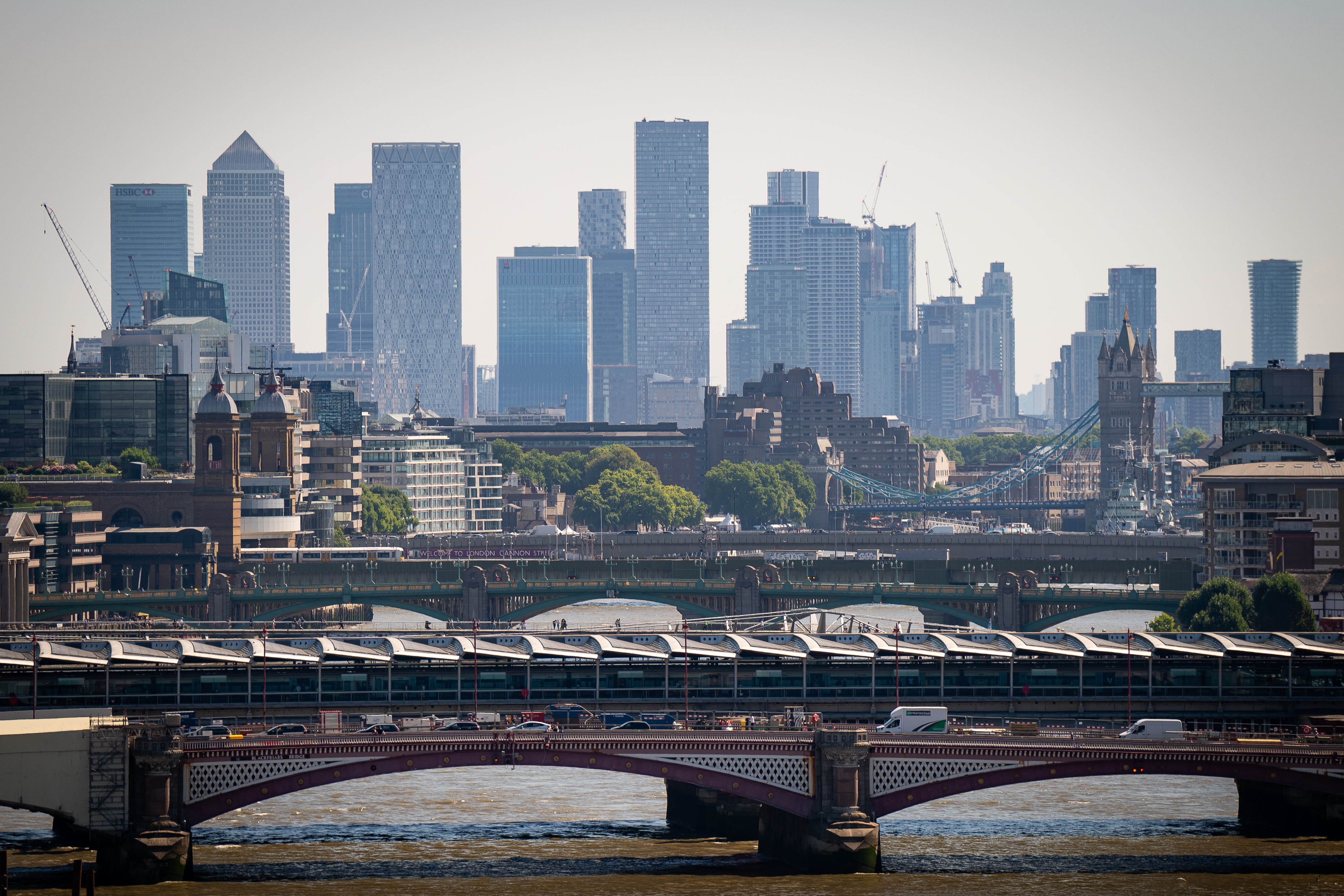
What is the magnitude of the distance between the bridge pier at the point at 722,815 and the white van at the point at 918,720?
5726 mm

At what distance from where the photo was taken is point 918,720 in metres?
82.8

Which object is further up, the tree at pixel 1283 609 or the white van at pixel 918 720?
the tree at pixel 1283 609

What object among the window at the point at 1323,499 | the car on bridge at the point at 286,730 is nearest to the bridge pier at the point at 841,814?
the car on bridge at the point at 286,730

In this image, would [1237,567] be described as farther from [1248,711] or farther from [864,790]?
[864,790]

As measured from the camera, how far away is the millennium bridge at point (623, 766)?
71.1 m

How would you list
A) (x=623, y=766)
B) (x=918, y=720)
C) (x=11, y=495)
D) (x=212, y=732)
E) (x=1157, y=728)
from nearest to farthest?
1. (x=623, y=766)
2. (x=212, y=732)
3. (x=1157, y=728)
4. (x=918, y=720)
5. (x=11, y=495)

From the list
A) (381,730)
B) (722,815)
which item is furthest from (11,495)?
(722,815)

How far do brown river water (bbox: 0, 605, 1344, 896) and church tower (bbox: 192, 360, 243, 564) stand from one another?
281 feet

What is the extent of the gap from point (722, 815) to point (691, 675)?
1350 centimetres

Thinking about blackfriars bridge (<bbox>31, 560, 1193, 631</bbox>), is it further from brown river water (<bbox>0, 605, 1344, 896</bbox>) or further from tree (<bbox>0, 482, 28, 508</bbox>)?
brown river water (<bbox>0, 605, 1344, 896</bbox>)

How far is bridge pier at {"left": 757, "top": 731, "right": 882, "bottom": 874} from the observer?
72.6m

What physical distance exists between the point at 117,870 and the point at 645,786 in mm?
28265

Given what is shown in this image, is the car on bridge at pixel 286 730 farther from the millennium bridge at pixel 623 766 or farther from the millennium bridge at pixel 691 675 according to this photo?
the millennium bridge at pixel 623 766

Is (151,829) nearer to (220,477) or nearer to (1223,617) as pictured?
(1223,617)
